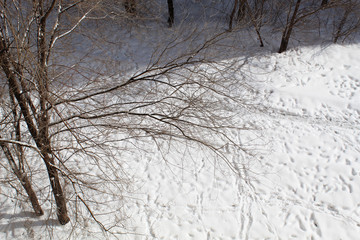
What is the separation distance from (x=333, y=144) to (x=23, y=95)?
6277 mm

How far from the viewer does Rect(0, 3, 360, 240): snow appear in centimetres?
541

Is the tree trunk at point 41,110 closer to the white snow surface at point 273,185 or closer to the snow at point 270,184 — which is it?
the white snow surface at point 273,185

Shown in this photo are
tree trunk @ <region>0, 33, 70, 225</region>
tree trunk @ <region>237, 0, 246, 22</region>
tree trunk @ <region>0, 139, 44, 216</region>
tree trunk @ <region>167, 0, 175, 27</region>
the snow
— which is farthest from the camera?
tree trunk @ <region>167, 0, 175, 27</region>

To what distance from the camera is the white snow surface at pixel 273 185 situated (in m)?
5.42

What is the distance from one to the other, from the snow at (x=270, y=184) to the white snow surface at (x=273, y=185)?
2cm

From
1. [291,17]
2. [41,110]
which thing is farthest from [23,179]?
[291,17]

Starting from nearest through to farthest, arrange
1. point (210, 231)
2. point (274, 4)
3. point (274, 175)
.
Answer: point (210, 231) < point (274, 175) < point (274, 4)

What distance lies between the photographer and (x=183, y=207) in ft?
19.0

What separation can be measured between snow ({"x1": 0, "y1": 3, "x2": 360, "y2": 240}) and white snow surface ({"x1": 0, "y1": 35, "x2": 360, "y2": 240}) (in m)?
0.02

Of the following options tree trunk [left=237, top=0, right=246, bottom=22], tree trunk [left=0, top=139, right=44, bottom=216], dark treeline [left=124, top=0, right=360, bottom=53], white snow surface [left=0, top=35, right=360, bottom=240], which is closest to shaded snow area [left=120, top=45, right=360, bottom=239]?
white snow surface [left=0, top=35, right=360, bottom=240]

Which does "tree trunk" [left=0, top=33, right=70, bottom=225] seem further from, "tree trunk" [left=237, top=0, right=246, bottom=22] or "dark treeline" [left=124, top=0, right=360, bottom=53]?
"tree trunk" [left=237, top=0, right=246, bottom=22]

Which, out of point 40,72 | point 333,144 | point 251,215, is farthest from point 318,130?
point 40,72

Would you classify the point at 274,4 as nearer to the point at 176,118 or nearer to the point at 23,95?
the point at 176,118

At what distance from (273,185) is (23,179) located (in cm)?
455
